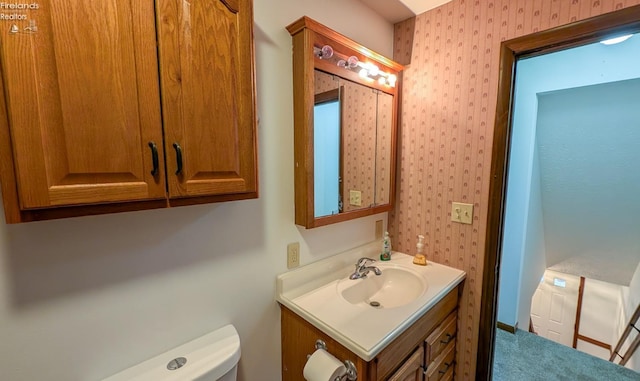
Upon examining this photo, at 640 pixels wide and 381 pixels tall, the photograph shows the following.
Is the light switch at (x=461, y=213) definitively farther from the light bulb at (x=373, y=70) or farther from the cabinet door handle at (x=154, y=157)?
the cabinet door handle at (x=154, y=157)

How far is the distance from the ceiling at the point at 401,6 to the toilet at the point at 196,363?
1895 mm

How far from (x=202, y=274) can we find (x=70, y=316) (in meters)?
0.38

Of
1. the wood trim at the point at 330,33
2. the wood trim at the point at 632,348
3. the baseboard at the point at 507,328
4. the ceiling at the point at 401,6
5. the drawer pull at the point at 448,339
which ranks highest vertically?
the ceiling at the point at 401,6

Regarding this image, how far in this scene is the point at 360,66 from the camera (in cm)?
145

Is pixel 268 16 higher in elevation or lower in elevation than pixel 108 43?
higher

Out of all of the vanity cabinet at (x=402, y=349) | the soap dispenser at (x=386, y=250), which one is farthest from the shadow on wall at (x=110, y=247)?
the soap dispenser at (x=386, y=250)

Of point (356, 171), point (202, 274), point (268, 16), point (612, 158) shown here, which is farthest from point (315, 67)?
point (612, 158)

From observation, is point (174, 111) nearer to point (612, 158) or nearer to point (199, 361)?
point (199, 361)

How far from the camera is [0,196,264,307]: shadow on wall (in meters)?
0.70

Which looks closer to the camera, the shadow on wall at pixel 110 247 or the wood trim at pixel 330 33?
the shadow on wall at pixel 110 247

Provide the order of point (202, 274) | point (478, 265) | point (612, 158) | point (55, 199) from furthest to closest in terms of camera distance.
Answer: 1. point (612, 158)
2. point (478, 265)
3. point (202, 274)
4. point (55, 199)

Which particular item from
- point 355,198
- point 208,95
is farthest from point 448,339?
point 208,95

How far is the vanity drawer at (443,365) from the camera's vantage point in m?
1.33

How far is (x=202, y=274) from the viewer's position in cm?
102
